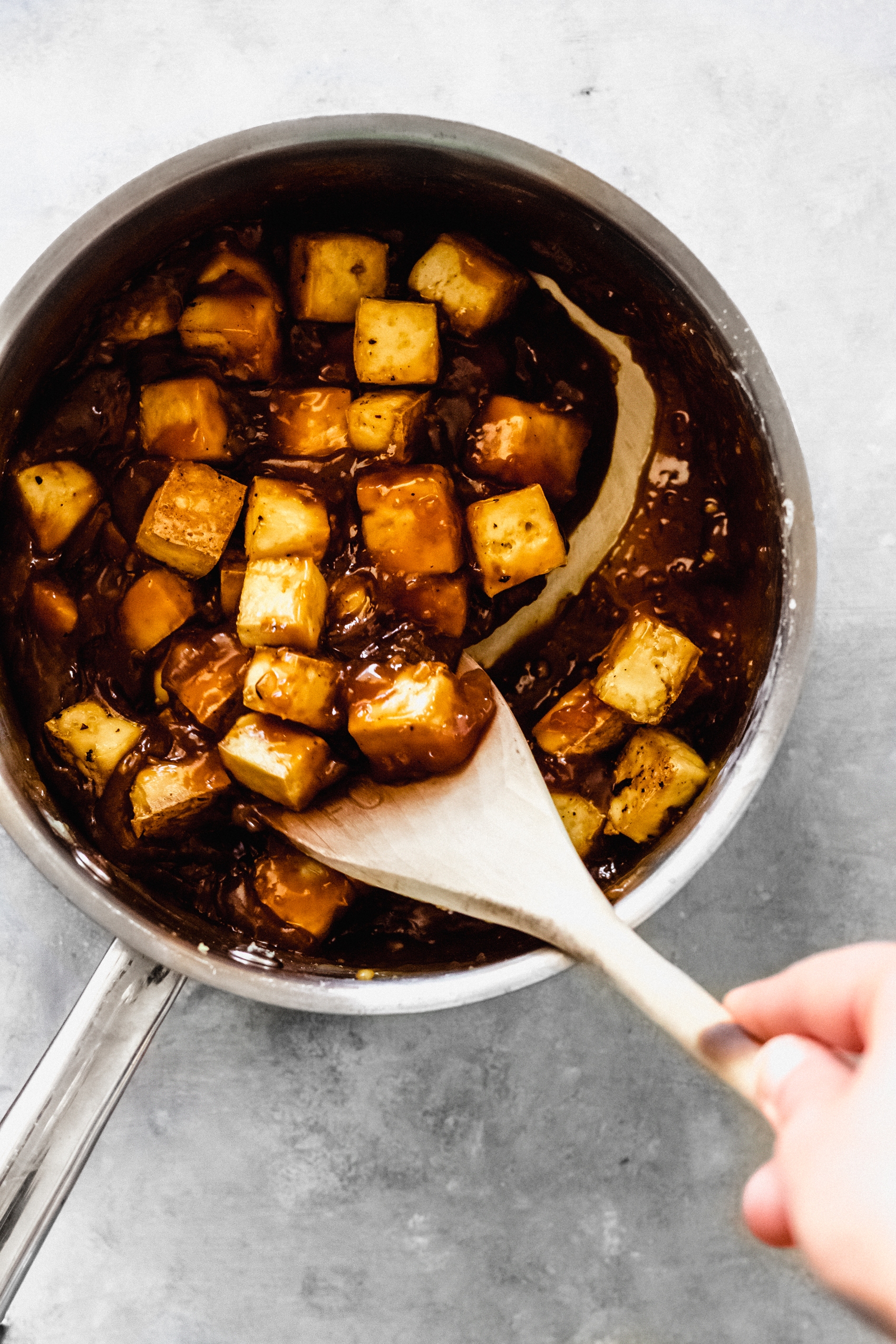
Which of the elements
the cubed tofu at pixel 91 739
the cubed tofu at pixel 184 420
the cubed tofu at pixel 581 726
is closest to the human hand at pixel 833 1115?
→ the cubed tofu at pixel 581 726

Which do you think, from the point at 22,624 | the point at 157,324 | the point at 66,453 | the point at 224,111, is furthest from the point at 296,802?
the point at 224,111

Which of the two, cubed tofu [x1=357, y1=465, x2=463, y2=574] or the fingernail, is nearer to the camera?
the fingernail

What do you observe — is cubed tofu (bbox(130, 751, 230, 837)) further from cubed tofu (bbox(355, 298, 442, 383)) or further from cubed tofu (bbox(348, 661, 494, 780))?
cubed tofu (bbox(355, 298, 442, 383))

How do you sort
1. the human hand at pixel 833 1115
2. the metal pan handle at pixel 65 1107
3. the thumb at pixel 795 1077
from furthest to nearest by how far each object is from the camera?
the metal pan handle at pixel 65 1107 → the thumb at pixel 795 1077 → the human hand at pixel 833 1115

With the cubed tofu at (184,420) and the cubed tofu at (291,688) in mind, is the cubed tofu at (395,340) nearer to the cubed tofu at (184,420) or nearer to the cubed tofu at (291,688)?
the cubed tofu at (184,420)

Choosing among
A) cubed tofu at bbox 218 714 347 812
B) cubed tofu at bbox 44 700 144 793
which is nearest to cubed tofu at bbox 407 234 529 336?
cubed tofu at bbox 218 714 347 812
